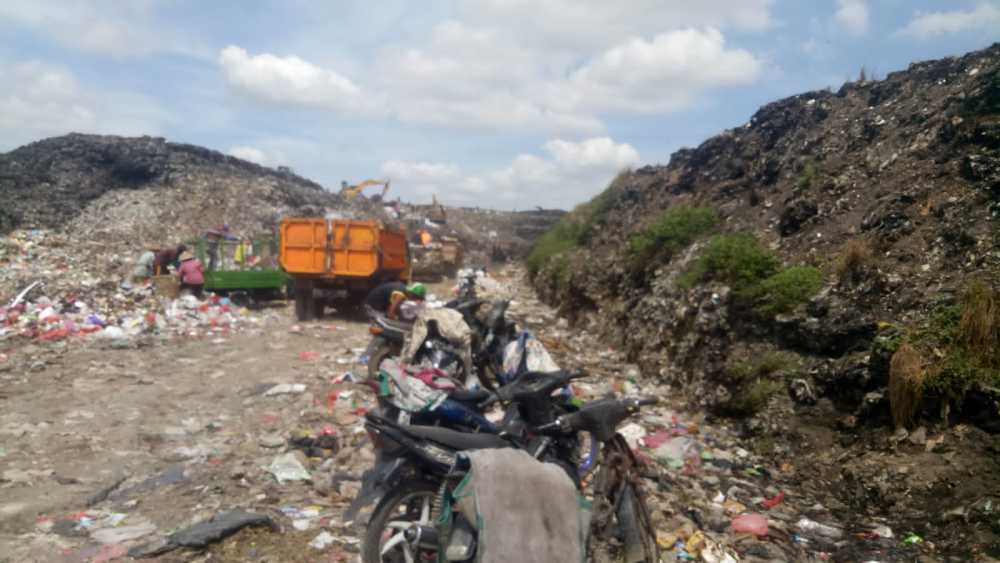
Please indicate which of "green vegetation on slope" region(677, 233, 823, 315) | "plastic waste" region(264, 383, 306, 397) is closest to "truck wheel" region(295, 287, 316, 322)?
"plastic waste" region(264, 383, 306, 397)

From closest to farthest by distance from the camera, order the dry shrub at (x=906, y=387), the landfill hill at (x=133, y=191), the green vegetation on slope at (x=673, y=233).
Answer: the dry shrub at (x=906, y=387) < the green vegetation on slope at (x=673, y=233) < the landfill hill at (x=133, y=191)

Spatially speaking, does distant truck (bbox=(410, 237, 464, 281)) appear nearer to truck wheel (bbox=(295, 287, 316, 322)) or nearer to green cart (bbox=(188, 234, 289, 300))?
green cart (bbox=(188, 234, 289, 300))

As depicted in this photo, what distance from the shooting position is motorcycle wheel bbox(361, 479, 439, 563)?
2.81m

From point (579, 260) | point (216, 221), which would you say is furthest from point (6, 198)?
point (579, 260)

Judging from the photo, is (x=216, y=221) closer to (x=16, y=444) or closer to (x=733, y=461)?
(x=16, y=444)

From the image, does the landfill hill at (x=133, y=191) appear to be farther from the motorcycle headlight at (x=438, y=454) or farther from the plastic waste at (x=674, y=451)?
the motorcycle headlight at (x=438, y=454)

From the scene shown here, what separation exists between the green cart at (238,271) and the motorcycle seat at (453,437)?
992 cm

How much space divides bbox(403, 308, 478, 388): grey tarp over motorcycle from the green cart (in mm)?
7066

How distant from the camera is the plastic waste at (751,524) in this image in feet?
12.8

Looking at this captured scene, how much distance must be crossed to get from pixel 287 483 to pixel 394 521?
1746 millimetres

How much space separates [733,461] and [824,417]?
76 centimetres

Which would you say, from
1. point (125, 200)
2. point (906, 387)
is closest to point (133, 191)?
point (125, 200)

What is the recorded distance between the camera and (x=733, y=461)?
5078 mm

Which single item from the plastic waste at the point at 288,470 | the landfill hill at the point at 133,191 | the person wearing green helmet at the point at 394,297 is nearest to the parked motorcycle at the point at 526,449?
the plastic waste at the point at 288,470
